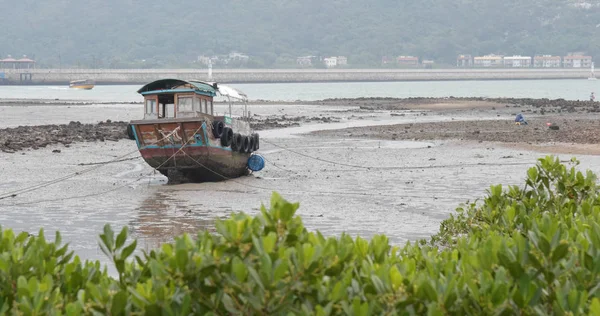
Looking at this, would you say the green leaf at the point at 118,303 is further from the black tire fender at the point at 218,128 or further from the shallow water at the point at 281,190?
the black tire fender at the point at 218,128

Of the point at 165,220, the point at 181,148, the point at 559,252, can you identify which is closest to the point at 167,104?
the point at 181,148

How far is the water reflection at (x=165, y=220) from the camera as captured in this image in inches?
539

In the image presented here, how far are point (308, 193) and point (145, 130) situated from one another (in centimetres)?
422

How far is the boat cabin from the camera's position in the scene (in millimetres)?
21109

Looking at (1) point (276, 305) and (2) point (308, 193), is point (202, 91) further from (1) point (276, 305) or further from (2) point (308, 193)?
(1) point (276, 305)

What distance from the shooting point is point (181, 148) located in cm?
2086

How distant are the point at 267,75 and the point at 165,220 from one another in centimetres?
14971

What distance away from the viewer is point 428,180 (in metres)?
21.2

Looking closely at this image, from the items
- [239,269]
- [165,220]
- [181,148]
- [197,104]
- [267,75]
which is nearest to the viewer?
[239,269]

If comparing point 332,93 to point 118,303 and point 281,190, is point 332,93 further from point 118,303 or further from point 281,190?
point 118,303

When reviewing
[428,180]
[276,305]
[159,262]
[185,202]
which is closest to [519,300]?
[276,305]

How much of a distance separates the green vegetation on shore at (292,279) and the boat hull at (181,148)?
52.3ft

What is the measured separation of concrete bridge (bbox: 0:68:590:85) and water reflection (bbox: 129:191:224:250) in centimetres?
13076

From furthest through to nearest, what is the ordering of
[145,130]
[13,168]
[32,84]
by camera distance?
[32,84] → [13,168] → [145,130]
